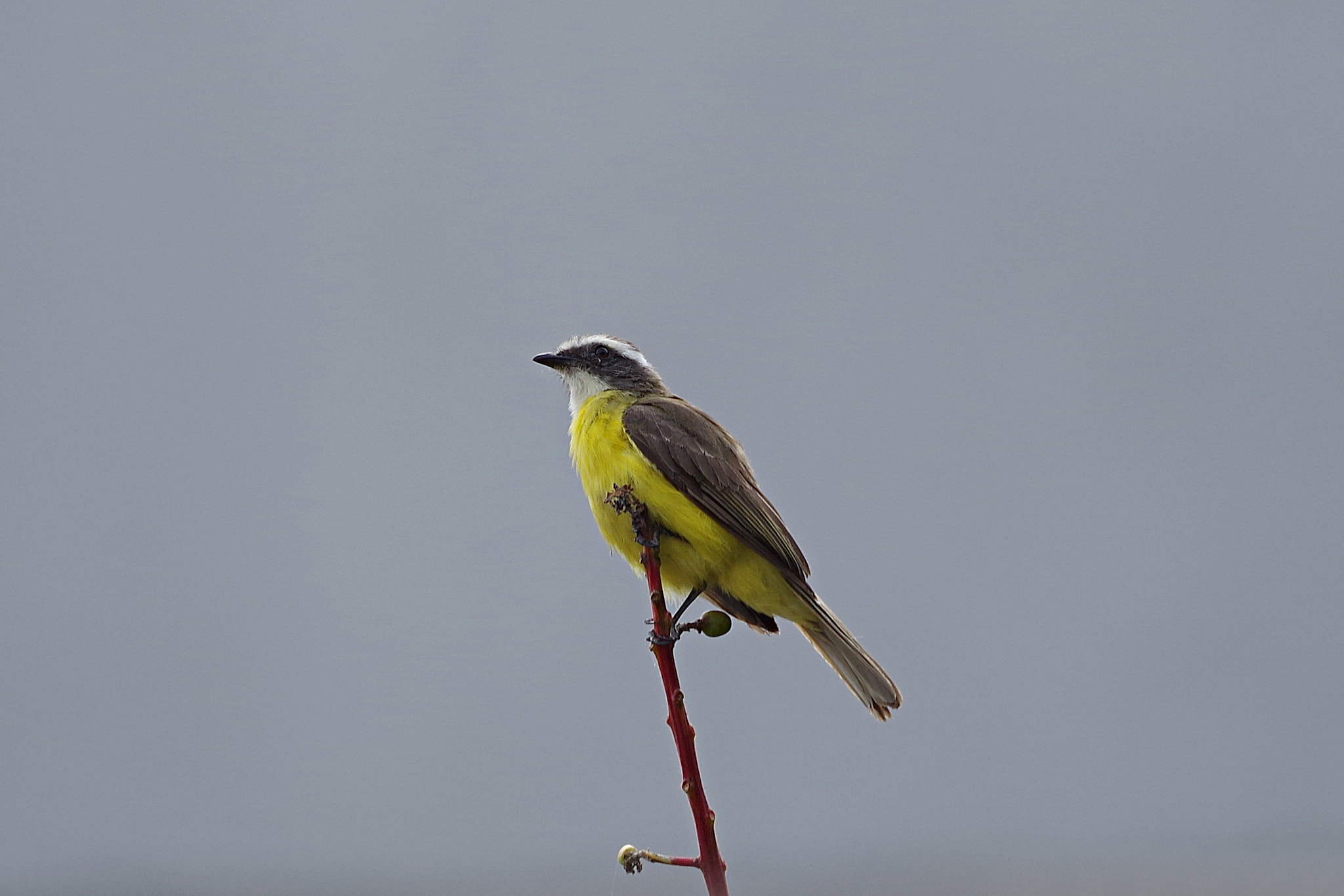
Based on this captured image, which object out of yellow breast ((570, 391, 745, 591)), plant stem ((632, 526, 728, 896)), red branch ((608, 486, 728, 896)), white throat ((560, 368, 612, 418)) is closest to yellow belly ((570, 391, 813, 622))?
yellow breast ((570, 391, 745, 591))

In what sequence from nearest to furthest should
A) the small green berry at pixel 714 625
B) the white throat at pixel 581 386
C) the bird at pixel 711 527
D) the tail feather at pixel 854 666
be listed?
the small green berry at pixel 714 625 < the tail feather at pixel 854 666 < the bird at pixel 711 527 < the white throat at pixel 581 386

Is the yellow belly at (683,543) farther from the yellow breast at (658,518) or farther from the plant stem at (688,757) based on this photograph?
the plant stem at (688,757)

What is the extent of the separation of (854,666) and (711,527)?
2.18ft

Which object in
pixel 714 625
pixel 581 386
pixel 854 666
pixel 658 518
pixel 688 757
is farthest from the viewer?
pixel 581 386

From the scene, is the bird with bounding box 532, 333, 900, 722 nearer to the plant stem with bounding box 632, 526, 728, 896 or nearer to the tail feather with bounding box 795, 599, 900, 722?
the tail feather with bounding box 795, 599, 900, 722

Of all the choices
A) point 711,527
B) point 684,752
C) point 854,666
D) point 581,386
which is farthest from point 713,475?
point 684,752

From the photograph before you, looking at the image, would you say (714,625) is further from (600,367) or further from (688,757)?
(600,367)

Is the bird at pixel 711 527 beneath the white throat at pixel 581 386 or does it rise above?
beneath

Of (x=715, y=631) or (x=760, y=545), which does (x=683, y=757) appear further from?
(x=760, y=545)

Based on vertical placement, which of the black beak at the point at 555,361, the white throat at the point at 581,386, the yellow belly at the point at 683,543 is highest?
Answer: the black beak at the point at 555,361

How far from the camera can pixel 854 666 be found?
14.2 ft

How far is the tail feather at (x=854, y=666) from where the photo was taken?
4262mm

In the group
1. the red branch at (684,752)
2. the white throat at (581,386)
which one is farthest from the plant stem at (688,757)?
the white throat at (581,386)

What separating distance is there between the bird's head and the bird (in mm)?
541
